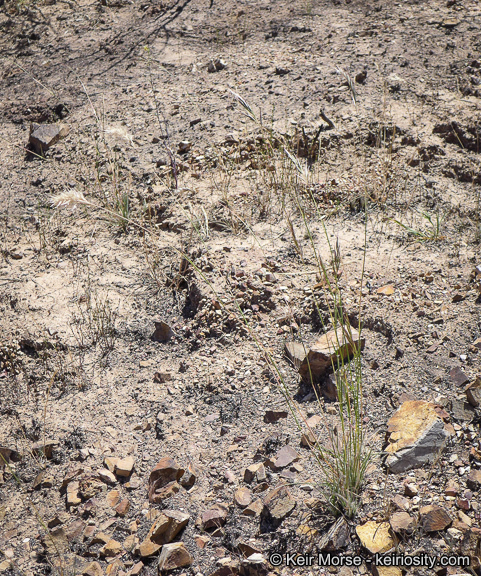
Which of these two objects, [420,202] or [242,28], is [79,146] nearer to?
[242,28]

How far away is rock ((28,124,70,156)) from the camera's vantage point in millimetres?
4133

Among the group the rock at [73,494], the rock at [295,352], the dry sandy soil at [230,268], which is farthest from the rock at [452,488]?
the rock at [73,494]

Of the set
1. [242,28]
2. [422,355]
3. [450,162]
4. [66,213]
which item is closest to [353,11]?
[242,28]

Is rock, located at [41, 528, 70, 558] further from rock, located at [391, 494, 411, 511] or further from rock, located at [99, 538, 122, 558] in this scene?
rock, located at [391, 494, 411, 511]

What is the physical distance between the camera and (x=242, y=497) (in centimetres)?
201

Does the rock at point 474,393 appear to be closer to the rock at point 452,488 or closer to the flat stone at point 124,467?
the rock at point 452,488

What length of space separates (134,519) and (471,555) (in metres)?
1.23

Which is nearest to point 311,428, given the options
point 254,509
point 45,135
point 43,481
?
point 254,509

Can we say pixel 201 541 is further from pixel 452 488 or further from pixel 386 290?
pixel 386 290

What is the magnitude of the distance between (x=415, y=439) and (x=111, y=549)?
4.04 ft

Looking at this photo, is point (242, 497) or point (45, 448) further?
point (45, 448)

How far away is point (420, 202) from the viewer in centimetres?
324

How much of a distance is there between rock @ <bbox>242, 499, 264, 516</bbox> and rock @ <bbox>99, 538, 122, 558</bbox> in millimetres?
492

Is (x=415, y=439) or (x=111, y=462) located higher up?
(x=415, y=439)
